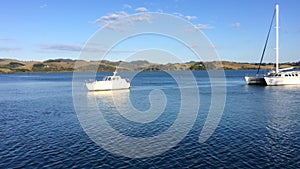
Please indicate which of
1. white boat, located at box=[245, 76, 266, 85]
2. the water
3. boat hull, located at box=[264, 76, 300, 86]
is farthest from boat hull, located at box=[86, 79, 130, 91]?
boat hull, located at box=[264, 76, 300, 86]

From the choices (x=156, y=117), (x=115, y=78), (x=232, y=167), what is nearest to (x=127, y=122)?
(x=156, y=117)

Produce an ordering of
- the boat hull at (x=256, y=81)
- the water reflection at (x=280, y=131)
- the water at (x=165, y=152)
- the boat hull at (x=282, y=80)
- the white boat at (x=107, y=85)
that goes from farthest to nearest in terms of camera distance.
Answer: the boat hull at (x=256, y=81) → the boat hull at (x=282, y=80) → the white boat at (x=107, y=85) → the water reflection at (x=280, y=131) → the water at (x=165, y=152)

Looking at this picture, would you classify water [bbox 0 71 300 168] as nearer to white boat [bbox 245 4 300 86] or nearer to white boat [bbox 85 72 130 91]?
white boat [bbox 85 72 130 91]

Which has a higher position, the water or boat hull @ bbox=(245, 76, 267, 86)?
boat hull @ bbox=(245, 76, 267, 86)

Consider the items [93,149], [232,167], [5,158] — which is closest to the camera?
[232,167]

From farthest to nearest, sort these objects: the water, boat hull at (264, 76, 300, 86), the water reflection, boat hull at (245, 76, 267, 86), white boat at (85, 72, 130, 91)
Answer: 1. boat hull at (245, 76, 267, 86)
2. boat hull at (264, 76, 300, 86)
3. white boat at (85, 72, 130, 91)
4. the water reflection
5. the water

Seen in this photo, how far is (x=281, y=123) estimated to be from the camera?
34.6m

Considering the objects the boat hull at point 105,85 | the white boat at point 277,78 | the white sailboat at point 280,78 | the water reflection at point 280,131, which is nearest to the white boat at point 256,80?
the white boat at point 277,78

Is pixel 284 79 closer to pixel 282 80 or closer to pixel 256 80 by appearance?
pixel 282 80

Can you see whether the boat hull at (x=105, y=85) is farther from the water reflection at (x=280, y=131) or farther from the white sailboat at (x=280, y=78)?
the water reflection at (x=280, y=131)

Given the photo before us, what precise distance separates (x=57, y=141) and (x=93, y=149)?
455 cm

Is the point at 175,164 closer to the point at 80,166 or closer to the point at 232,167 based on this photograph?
the point at 232,167

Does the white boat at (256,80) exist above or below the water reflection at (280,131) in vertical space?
above

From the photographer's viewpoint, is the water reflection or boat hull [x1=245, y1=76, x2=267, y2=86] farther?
boat hull [x1=245, y1=76, x2=267, y2=86]
